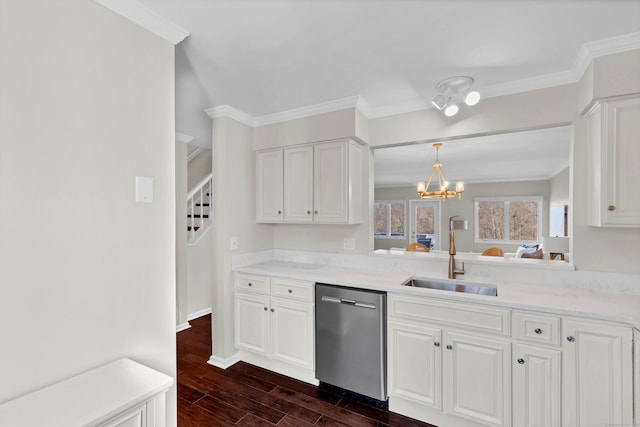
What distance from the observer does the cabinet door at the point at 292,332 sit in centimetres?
236

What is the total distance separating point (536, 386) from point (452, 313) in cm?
55

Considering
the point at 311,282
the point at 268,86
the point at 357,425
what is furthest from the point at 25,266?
the point at 357,425

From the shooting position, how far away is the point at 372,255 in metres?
2.75

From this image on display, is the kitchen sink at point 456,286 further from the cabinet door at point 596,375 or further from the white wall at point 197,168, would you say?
the white wall at point 197,168

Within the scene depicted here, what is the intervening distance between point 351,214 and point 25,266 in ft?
6.77

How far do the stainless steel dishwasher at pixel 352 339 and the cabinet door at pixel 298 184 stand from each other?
79 centimetres

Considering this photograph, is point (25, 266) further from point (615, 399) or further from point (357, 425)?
point (615, 399)

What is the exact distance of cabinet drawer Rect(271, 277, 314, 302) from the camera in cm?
236

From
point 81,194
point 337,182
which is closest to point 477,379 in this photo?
point 337,182

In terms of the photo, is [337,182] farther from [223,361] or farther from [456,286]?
[223,361]

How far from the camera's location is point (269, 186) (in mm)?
2979

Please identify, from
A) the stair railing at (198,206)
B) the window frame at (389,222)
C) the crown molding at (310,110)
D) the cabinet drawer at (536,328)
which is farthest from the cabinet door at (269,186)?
the window frame at (389,222)

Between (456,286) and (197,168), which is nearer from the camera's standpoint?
(456,286)

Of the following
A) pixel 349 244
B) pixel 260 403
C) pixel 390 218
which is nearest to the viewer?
pixel 260 403
